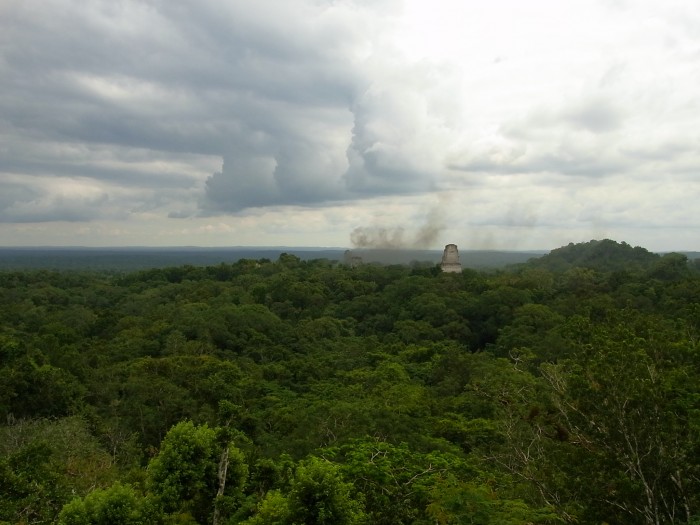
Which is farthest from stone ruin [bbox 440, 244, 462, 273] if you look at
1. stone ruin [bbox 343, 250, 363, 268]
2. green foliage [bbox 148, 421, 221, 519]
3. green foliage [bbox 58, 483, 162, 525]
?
green foliage [bbox 58, 483, 162, 525]

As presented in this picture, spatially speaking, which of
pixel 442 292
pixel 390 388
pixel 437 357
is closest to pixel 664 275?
pixel 442 292

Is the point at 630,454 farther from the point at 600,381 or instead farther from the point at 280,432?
the point at 280,432

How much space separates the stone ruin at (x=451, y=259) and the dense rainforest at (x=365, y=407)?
4.92 meters

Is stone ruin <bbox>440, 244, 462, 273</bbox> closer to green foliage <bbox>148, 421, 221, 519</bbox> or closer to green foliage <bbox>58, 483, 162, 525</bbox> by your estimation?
green foliage <bbox>148, 421, 221, 519</bbox>

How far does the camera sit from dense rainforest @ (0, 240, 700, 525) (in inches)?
438

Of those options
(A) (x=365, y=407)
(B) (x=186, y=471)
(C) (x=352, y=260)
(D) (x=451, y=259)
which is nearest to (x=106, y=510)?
(B) (x=186, y=471)

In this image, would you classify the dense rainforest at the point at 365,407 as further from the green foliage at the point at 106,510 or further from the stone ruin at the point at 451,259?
the stone ruin at the point at 451,259

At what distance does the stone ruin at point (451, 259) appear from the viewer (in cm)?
6531

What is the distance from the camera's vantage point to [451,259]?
65750mm

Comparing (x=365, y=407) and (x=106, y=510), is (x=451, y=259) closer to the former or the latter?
→ (x=365, y=407)

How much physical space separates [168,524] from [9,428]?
13212 mm

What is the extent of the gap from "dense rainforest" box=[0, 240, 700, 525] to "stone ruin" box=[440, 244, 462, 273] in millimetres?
4918

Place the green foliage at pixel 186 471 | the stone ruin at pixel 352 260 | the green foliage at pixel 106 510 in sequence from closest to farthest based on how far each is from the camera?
the green foliage at pixel 106 510 → the green foliage at pixel 186 471 → the stone ruin at pixel 352 260

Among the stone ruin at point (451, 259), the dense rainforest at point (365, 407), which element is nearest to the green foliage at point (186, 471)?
the dense rainforest at point (365, 407)
